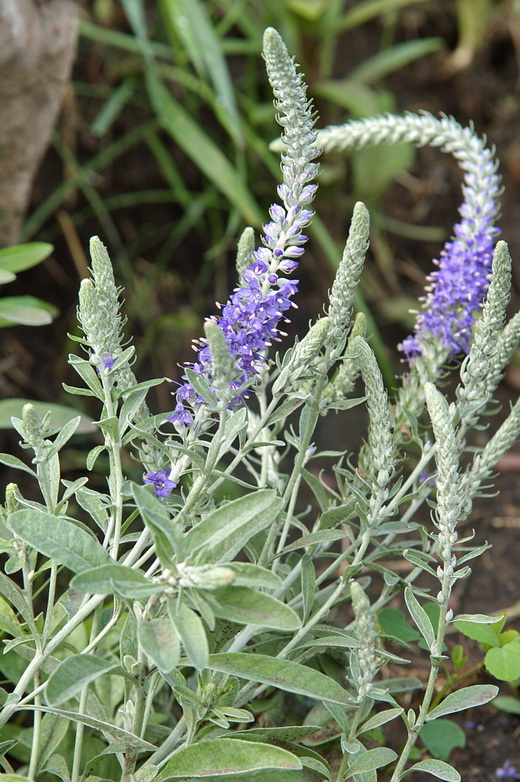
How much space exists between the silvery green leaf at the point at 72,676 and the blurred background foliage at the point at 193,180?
1792mm

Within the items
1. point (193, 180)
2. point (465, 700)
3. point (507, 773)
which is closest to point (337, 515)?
point (465, 700)

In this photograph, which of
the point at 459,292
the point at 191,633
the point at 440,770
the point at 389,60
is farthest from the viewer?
the point at 389,60

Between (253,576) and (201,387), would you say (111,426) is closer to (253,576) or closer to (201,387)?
(201,387)

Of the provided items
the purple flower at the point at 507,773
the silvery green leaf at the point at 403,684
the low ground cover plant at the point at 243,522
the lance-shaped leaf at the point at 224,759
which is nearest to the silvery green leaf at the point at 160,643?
the low ground cover plant at the point at 243,522

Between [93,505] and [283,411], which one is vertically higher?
[283,411]

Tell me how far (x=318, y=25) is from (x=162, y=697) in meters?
2.35

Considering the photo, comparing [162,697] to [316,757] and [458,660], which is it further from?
[458,660]

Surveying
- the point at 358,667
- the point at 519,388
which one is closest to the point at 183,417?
the point at 358,667

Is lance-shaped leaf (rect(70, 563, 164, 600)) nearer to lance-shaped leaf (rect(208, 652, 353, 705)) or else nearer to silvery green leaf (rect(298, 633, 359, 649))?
lance-shaped leaf (rect(208, 652, 353, 705))

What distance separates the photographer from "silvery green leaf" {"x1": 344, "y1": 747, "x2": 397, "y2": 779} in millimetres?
1168

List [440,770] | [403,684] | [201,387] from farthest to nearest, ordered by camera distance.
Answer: [403,684] < [440,770] < [201,387]

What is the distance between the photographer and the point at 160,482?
3.82 ft

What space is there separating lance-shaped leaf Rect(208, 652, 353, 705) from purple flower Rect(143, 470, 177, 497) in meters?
0.23

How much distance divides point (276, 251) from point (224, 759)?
67 centimetres
